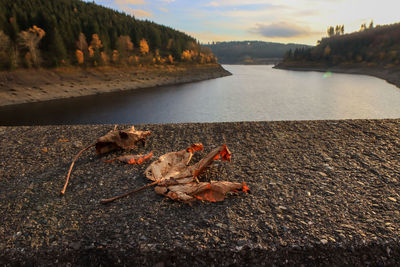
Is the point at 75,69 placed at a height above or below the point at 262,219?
above

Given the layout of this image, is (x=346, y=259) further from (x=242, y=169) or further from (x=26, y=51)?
(x=26, y=51)

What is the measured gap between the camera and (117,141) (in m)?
6.85

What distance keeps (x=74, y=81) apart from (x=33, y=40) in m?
16.3

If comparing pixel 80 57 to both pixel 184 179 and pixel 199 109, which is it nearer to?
pixel 199 109

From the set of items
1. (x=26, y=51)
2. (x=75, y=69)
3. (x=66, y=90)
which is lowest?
(x=66, y=90)

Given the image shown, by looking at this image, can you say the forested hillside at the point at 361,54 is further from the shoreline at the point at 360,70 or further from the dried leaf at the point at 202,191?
the dried leaf at the point at 202,191

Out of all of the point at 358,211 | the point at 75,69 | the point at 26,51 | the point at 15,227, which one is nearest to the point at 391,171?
the point at 358,211

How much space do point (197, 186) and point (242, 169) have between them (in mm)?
1931

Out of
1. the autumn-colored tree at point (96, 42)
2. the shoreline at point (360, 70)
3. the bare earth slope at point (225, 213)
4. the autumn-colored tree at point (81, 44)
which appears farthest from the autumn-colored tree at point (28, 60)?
the shoreline at point (360, 70)

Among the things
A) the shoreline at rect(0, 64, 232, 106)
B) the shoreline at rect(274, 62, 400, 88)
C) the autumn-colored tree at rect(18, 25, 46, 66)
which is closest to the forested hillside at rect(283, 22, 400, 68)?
the shoreline at rect(274, 62, 400, 88)

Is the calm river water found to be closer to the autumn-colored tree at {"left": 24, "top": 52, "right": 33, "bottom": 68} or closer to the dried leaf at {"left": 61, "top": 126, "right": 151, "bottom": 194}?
the autumn-colored tree at {"left": 24, "top": 52, "right": 33, "bottom": 68}

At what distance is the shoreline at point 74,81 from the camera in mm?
38125

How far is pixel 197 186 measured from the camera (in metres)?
4.25

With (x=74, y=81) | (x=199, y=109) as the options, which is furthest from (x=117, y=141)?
(x=74, y=81)
